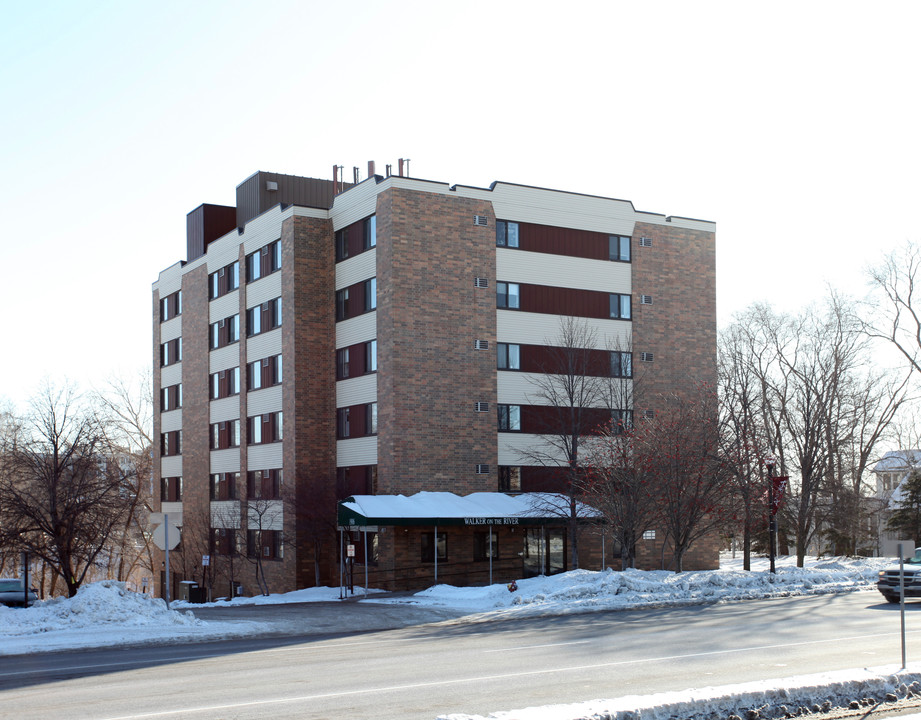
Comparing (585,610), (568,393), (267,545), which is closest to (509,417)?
(568,393)

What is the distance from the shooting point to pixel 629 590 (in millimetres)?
29531

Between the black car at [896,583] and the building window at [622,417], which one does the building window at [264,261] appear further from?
the black car at [896,583]

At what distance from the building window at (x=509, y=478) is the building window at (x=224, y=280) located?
17.3 m

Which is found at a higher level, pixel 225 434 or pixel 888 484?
pixel 225 434

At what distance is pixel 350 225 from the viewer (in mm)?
44219

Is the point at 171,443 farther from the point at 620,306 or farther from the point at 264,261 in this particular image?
the point at 620,306

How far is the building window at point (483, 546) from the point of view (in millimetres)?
41344

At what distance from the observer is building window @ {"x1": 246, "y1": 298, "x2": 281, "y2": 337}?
4707cm

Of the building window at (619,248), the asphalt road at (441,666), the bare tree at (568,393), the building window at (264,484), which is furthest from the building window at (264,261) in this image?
the asphalt road at (441,666)

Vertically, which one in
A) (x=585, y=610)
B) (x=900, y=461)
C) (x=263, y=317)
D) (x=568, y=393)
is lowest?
(x=585, y=610)

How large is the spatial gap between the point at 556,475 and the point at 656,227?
1314 centimetres

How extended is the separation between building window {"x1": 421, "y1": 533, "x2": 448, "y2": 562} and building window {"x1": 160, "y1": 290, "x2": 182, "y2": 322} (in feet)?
86.6

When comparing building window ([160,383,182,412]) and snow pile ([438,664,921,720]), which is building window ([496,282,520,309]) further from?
snow pile ([438,664,921,720])

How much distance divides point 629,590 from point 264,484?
22.8 meters
